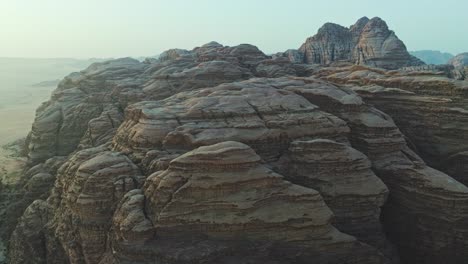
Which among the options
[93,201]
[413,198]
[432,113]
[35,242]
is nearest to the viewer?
[93,201]

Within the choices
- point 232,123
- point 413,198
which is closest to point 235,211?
point 232,123

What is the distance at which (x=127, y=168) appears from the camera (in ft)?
89.7

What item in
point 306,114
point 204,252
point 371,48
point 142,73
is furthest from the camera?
point 371,48

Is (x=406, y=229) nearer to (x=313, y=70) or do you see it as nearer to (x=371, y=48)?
(x=313, y=70)

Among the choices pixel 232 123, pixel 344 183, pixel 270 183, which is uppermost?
pixel 232 123

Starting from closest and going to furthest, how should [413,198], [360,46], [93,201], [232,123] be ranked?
[93,201]
[413,198]
[232,123]
[360,46]

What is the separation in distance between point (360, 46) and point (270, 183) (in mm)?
70751

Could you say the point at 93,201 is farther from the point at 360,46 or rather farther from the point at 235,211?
the point at 360,46

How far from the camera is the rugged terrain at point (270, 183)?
22.6 metres

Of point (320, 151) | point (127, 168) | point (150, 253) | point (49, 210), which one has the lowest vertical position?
point (49, 210)

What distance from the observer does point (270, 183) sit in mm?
23156

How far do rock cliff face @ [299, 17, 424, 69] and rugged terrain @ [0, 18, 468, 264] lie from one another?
4406 centimetres

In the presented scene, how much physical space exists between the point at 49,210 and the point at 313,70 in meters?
38.4

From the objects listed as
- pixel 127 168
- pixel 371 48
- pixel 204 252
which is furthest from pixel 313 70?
pixel 204 252
